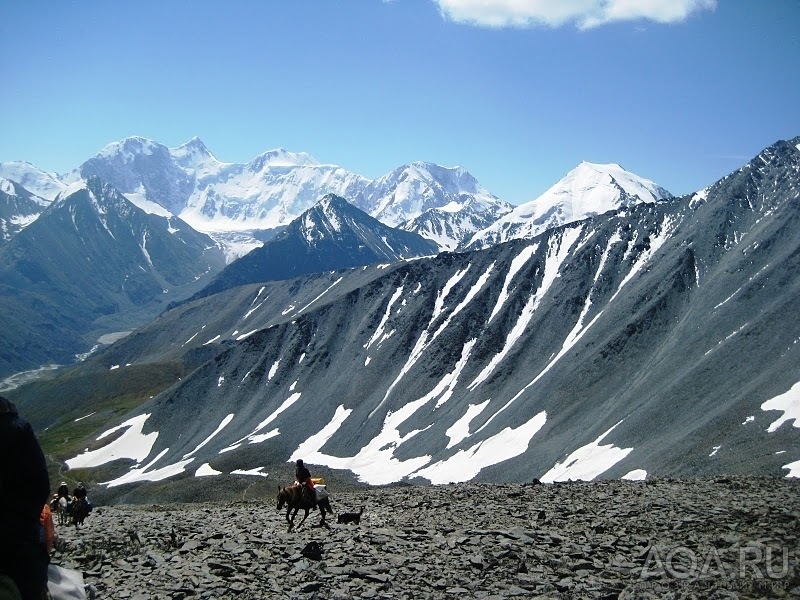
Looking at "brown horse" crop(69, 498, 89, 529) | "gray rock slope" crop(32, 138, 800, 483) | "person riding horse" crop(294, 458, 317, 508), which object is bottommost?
"brown horse" crop(69, 498, 89, 529)

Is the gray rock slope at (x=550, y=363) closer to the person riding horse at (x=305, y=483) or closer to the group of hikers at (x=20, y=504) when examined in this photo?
the person riding horse at (x=305, y=483)

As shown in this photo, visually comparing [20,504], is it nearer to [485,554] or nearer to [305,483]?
[485,554]

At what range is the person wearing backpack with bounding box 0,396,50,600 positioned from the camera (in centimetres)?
809

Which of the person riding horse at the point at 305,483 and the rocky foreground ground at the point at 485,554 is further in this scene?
the person riding horse at the point at 305,483

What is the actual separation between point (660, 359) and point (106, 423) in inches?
6079

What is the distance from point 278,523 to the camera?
2650 cm

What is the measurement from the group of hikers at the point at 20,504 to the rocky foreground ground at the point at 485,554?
6120 millimetres

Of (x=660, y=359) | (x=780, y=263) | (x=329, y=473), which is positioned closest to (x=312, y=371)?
(x=329, y=473)

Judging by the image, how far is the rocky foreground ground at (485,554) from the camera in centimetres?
1584

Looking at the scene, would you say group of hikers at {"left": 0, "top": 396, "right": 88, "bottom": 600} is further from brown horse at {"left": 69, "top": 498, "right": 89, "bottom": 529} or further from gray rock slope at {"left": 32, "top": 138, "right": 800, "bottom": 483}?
gray rock slope at {"left": 32, "top": 138, "right": 800, "bottom": 483}

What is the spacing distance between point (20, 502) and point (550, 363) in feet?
370

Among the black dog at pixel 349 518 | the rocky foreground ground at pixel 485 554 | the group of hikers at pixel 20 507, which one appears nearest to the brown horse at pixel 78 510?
the rocky foreground ground at pixel 485 554

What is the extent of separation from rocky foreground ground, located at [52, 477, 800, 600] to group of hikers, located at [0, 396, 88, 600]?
20.1ft

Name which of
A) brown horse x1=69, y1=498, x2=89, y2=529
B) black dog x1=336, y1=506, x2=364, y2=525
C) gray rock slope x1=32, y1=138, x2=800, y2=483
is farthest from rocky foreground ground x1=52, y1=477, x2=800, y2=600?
gray rock slope x1=32, y1=138, x2=800, y2=483
